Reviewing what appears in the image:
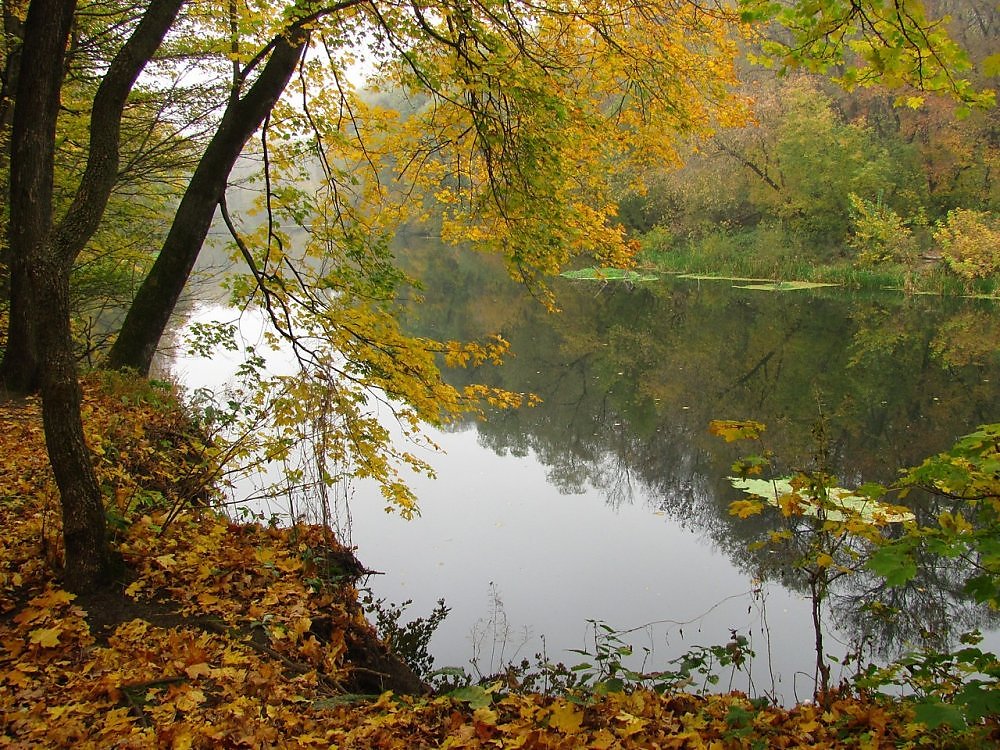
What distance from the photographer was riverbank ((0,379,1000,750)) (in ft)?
8.35

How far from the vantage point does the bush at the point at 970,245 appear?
2066 centimetres

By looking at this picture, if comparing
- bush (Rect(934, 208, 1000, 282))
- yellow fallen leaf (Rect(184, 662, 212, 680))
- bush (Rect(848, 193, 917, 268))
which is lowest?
yellow fallen leaf (Rect(184, 662, 212, 680))

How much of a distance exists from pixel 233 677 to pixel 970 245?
2469 centimetres

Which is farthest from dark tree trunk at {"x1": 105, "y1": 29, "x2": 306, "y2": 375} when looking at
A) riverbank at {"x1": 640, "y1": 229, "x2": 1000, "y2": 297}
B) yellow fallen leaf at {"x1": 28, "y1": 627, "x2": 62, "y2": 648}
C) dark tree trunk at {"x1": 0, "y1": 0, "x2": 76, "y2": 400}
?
riverbank at {"x1": 640, "y1": 229, "x2": 1000, "y2": 297}

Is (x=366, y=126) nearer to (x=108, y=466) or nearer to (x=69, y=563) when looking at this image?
(x=108, y=466)

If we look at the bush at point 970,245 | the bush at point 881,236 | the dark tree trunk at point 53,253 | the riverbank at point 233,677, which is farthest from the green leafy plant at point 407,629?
the bush at point 881,236

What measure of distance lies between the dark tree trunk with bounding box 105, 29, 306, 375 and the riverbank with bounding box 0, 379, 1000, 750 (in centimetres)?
222

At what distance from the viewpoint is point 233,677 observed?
297 centimetres

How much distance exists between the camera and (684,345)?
648 inches

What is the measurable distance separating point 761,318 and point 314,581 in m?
17.5

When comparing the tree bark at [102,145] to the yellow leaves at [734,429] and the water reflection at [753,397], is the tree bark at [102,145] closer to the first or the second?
the water reflection at [753,397]

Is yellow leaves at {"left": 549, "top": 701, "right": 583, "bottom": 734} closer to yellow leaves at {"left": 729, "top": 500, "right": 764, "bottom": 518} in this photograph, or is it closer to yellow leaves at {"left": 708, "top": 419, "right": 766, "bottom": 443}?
yellow leaves at {"left": 729, "top": 500, "right": 764, "bottom": 518}

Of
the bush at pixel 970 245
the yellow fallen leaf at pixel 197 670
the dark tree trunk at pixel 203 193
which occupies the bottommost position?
the yellow fallen leaf at pixel 197 670

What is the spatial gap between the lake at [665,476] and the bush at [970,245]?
6.90ft
